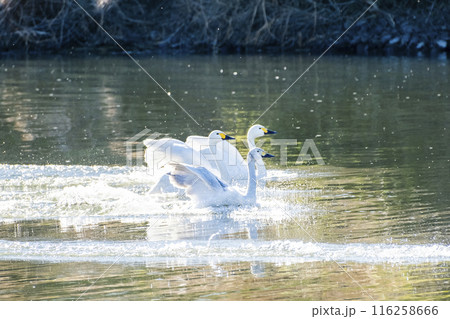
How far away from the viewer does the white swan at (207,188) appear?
9.71 meters

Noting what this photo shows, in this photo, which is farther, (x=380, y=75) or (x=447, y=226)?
(x=380, y=75)

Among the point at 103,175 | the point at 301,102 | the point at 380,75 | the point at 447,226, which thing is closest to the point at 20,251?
the point at 103,175

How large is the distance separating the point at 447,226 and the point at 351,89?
40.5 ft

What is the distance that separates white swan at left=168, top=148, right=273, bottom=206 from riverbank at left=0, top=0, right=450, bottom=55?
19.9 metres

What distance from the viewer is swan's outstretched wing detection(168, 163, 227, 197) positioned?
31.9 ft

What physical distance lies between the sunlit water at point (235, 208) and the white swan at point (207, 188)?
14 cm

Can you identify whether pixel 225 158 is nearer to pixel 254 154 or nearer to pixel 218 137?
pixel 218 137

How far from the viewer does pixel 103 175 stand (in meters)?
11.1

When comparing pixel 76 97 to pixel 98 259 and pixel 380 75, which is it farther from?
pixel 98 259

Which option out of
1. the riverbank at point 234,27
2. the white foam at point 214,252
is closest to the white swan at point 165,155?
the white foam at point 214,252

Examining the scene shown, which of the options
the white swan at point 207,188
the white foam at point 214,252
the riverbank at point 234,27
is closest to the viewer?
the white foam at point 214,252

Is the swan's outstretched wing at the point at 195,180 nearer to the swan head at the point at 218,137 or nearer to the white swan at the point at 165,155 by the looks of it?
the white swan at the point at 165,155

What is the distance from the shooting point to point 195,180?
32.7ft

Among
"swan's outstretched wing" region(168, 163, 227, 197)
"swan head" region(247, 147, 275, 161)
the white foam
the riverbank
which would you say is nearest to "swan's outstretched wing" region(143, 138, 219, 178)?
"swan's outstretched wing" region(168, 163, 227, 197)
